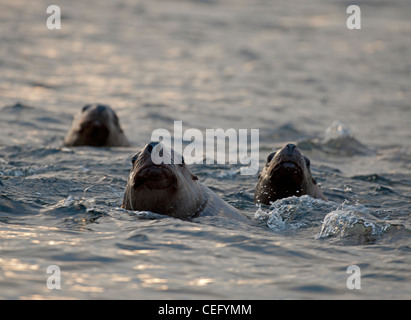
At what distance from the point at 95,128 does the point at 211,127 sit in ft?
12.5

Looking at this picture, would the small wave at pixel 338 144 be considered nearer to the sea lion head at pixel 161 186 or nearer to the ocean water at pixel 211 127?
the ocean water at pixel 211 127

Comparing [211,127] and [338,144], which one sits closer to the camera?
[338,144]

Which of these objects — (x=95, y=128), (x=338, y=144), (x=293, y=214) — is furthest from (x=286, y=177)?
(x=338, y=144)

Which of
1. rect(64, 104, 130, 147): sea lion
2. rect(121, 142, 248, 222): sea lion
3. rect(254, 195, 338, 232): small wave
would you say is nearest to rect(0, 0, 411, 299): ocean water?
rect(254, 195, 338, 232): small wave

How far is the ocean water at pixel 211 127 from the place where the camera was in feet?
17.9

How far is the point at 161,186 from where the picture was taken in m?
6.42

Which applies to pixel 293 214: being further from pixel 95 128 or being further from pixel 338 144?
pixel 338 144

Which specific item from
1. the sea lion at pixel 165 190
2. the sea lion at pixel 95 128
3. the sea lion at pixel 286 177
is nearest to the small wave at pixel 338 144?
the sea lion at pixel 95 128

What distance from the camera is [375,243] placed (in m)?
6.45

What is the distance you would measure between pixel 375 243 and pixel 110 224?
2.23 metres

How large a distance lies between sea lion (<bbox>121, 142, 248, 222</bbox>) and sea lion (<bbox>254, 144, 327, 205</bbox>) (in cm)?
75

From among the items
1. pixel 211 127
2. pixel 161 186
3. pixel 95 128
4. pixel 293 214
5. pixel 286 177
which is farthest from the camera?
pixel 211 127

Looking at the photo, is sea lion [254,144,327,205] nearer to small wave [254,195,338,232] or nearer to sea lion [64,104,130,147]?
small wave [254,195,338,232]

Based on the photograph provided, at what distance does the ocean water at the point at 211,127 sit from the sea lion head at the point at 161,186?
14 centimetres
